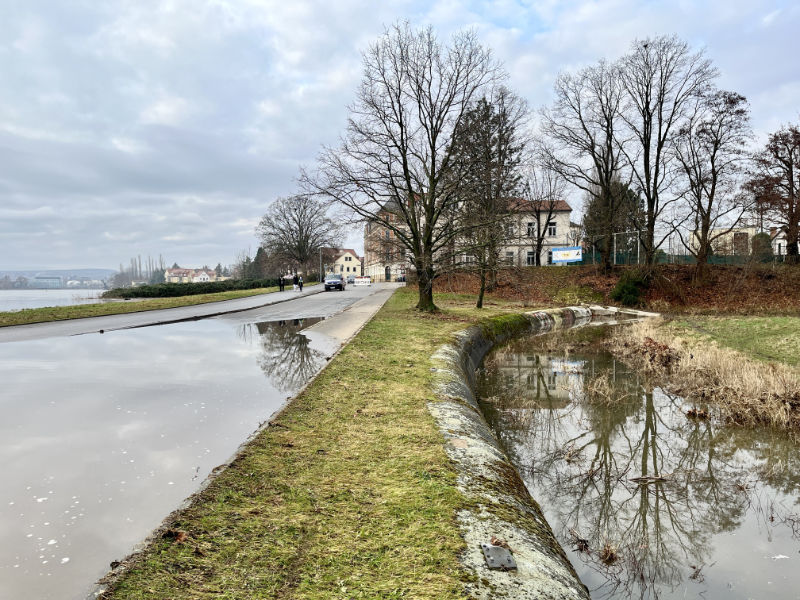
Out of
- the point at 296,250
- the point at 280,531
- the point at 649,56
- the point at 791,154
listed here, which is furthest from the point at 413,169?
the point at 296,250

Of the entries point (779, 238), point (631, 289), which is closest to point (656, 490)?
point (631, 289)

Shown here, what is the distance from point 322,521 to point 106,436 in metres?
3.62

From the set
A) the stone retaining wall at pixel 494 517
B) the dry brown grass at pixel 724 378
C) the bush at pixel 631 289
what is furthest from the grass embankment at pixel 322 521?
the bush at pixel 631 289

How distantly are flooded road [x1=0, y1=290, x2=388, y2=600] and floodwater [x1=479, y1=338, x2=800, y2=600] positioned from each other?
400 centimetres

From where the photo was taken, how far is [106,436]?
221 inches

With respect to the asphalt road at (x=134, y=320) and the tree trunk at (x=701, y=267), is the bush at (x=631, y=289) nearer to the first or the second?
the tree trunk at (x=701, y=267)

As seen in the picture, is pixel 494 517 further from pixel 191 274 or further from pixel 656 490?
pixel 191 274

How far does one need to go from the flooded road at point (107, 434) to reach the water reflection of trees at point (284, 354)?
0.05 metres

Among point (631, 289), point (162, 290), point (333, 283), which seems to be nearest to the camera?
point (162, 290)

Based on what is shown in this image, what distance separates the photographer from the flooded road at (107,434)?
10.9 feet

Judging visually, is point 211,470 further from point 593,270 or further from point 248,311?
point 593,270

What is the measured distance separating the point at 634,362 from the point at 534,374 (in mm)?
3852

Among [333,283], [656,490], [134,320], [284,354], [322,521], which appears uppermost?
[333,283]

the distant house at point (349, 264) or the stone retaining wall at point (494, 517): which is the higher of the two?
the distant house at point (349, 264)
